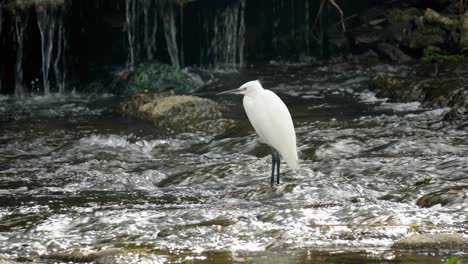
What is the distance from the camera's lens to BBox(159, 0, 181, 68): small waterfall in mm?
16609

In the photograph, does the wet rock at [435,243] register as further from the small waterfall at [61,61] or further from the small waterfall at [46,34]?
the small waterfall at [61,61]

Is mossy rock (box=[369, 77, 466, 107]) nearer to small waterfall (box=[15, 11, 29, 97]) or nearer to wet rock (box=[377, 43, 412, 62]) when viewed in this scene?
wet rock (box=[377, 43, 412, 62])

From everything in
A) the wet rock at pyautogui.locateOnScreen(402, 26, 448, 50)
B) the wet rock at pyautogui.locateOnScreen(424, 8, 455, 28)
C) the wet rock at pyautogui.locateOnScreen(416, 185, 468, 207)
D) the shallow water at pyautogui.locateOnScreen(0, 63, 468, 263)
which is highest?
the wet rock at pyautogui.locateOnScreen(424, 8, 455, 28)

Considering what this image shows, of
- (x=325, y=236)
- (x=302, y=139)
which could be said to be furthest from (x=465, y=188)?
(x=302, y=139)

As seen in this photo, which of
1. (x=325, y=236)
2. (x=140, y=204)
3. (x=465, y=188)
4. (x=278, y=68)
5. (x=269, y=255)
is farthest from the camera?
(x=278, y=68)

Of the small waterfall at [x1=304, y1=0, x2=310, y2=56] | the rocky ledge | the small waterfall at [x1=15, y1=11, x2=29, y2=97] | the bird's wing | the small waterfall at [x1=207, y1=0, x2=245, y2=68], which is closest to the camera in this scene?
the bird's wing

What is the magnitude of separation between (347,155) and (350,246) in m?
3.64

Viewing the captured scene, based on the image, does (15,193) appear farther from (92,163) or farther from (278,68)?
(278,68)

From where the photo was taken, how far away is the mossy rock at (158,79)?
14.4 m

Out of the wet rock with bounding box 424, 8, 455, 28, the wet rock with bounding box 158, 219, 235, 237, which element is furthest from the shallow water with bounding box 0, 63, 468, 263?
the wet rock with bounding box 424, 8, 455, 28

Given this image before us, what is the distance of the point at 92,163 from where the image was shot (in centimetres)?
872

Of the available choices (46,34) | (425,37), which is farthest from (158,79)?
(425,37)

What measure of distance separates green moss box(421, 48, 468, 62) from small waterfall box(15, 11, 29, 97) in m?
6.88

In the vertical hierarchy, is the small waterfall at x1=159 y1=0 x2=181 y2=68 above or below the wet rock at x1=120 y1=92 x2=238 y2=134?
above
